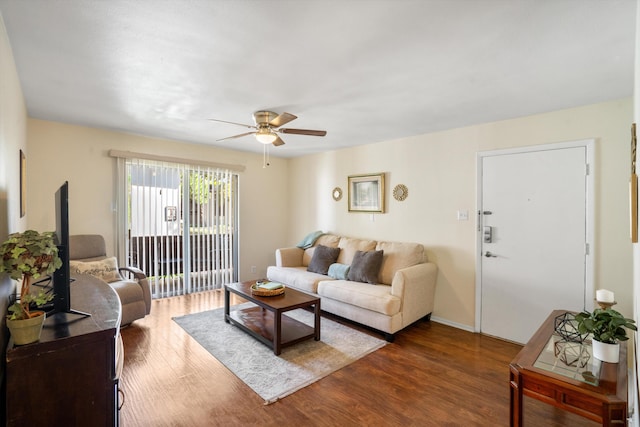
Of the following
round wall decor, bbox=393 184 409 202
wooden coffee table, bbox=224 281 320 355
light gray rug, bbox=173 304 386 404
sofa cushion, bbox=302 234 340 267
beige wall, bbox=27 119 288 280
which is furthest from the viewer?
sofa cushion, bbox=302 234 340 267

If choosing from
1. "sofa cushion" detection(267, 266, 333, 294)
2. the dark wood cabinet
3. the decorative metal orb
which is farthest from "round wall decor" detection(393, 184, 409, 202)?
the dark wood cabinet

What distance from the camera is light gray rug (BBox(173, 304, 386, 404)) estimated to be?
242 cm

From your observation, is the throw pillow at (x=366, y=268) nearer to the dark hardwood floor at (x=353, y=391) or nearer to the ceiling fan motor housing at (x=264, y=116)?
the dark hardwood floor at (x=353, y=391)

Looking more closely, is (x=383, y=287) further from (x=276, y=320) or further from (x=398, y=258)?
(x=276, y=320)

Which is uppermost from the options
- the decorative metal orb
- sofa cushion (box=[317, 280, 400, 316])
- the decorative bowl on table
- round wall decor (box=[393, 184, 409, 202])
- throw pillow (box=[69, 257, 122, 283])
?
round wall decor (box=[393, 184, 409, 202])

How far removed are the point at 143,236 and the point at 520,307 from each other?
4.79 metres

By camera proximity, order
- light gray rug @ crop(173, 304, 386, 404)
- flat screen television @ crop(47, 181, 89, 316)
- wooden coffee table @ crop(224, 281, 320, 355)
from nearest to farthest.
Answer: flat screen television @ crop(47, 181, 89, 316), light gray rug @ crop(173, 304, 386, 404), wooden coffee table @ crop(224, 281, 320, 355)

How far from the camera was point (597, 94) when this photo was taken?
2547 mm

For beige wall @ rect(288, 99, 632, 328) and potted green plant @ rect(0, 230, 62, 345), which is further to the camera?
beige wall @ rect(288, 99, 632, 328)

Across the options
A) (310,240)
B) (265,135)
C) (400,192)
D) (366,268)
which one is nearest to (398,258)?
(366,268)

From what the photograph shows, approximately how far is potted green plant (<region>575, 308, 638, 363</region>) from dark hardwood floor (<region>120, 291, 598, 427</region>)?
0.74 m

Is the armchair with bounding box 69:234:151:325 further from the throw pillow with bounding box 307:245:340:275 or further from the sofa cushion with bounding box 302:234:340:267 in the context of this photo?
the sofa cushion with bounding box 302:234:340:267

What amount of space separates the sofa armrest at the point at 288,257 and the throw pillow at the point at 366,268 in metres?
1.23

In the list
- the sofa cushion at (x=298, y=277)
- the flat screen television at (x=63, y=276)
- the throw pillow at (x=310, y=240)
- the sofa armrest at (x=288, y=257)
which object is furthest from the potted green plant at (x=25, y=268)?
the throw pillow at (x=310, y=240)
